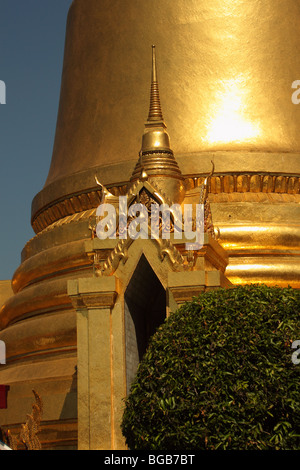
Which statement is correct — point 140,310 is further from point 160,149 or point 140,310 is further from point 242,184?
point 242,184

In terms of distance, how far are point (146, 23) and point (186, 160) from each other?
Result: 268cm

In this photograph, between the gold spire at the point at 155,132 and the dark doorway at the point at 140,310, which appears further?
the gold spire at the point at 155,132

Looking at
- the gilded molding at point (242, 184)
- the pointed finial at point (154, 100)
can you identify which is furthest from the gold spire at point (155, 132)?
the gilded molding at point (242, 184)

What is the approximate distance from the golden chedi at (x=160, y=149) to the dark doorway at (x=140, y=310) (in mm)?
1373

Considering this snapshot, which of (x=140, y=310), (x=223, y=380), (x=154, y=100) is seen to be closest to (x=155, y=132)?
(x=154, y=100)

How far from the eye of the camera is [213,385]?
26.7ft

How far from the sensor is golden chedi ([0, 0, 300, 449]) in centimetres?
1272

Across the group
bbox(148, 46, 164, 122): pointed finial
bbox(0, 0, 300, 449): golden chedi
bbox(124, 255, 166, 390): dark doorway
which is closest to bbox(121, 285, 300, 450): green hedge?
bbox(124, 255, 166, 390): dark doorway

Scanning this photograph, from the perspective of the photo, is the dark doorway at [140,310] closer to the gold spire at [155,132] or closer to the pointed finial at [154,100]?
the gold spire at [155,132]

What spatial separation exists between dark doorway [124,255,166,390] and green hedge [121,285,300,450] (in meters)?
1.65

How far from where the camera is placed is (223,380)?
816 cm

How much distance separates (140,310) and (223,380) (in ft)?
10.0

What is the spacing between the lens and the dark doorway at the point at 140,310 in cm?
1048

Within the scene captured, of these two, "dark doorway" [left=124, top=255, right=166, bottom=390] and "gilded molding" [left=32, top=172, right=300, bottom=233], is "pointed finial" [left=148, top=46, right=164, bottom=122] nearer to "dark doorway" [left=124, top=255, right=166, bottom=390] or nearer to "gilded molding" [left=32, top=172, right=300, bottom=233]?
"gilded molding" [left=32, top=172, right=300, bottom=233]
